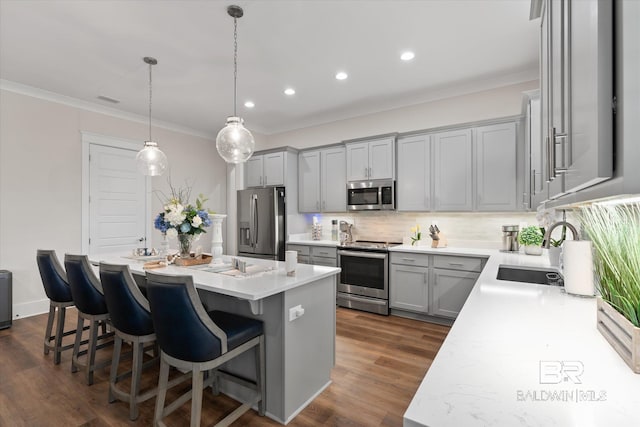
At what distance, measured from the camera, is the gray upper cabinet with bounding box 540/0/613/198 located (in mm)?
563

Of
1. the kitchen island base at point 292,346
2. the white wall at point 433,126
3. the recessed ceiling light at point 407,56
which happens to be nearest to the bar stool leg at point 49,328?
the kitchen island base at point 292,346

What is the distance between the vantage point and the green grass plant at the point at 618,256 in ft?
2.97

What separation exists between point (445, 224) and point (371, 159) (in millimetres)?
1398

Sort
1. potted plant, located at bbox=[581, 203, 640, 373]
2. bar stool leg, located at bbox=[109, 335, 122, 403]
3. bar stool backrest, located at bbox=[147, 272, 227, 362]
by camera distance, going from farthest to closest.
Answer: bar stool leg, located at bbox=[109, 335, 122, 403], bar stool backrest, located at bbox=[147, 272, 227, 362], potted plant, located at bbox=[581, 203, 640, 373]

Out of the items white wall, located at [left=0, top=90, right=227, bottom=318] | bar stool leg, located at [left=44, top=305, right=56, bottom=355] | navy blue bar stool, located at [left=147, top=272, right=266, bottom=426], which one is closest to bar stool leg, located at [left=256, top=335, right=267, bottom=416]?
navy blue bar stool, located at [left=147, top=272, right=266, bottom=426]

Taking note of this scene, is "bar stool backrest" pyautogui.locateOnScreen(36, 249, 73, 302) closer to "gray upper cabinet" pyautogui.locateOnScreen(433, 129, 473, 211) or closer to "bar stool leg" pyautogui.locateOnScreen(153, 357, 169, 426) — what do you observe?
"bar stool leg" pyautogui.locateOnScreen(153, 357, 169, 426)

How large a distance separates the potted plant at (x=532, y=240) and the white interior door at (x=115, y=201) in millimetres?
5395

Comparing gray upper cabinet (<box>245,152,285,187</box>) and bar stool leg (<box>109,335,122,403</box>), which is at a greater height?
gray upper cabinet (<box>245,152,285,187</box>)

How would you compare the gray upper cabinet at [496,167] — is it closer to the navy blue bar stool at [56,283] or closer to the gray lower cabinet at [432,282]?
the gray lower cabinet at [432,282]

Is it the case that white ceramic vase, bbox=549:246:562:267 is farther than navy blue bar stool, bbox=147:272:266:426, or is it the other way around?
white ceramic vase, bbox=549:246:562:267

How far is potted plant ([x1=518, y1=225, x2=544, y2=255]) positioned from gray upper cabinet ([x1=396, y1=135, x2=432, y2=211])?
44.0 inches

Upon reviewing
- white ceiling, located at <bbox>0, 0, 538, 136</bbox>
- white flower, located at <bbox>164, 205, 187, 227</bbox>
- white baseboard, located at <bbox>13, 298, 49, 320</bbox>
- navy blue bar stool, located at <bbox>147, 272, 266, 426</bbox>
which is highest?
white ceiling, located at <bbox>0, 0, 538, 136</bbox>

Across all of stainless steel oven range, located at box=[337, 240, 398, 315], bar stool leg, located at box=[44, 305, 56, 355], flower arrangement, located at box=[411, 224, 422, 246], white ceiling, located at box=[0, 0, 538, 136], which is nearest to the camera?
white ceiling, located at box=[0, 0, 538, 136]

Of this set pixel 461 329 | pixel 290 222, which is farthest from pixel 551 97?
pixel 290 222
